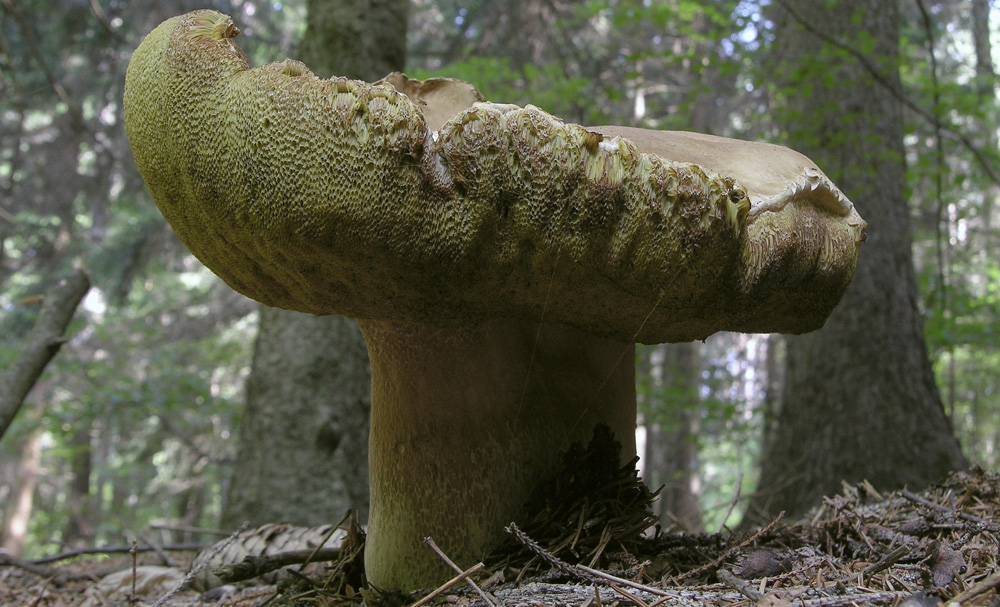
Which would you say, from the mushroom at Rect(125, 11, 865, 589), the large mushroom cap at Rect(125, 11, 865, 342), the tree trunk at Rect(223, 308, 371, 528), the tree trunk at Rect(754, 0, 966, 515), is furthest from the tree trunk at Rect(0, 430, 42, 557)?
the large mushroom cap at Rect(125, 11, 865, 342)

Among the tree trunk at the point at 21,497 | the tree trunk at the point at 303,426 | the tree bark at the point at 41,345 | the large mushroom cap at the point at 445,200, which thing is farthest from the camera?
the tree trunk at the point at 21,497

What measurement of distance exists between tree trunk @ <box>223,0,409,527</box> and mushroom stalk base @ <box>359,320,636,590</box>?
1.38 meters

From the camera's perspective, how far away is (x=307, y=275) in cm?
121

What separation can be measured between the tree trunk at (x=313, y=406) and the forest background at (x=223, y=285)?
134 cm

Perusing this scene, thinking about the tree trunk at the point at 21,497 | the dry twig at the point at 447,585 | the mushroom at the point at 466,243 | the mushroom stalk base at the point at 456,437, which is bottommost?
the tree trunk at the point at 21,497

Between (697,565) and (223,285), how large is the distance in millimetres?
9076

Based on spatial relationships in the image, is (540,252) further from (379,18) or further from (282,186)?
(379,18)

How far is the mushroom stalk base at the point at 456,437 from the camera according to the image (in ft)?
4.72

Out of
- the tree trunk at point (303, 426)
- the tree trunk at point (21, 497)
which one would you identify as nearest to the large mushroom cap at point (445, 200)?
the tree trunk at point (303, 426)

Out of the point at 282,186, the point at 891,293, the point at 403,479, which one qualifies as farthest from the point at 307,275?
the point at 891,293

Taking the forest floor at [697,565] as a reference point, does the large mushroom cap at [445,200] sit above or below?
above

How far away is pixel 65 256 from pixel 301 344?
8.75m

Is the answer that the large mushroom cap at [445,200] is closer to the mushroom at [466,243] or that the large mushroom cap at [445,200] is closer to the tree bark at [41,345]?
the mushroom at [466,243]

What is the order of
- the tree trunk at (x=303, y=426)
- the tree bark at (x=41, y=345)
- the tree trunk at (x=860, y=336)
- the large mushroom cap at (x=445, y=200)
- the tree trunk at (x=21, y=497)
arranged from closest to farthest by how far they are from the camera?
the large mushroom cap at (x=445, y=200) < the tree bark at (x=41, y=345) < the tree trunk at (x=303, y=426) < the tree trunk at (x=860, y=336) < the tree trunk at (x=21, y=497)
